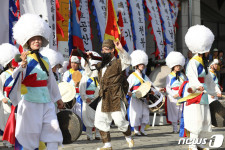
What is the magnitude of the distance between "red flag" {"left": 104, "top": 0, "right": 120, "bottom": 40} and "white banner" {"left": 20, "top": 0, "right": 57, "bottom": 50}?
1.95 meters

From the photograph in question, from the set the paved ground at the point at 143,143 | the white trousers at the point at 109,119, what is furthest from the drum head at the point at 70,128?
the white trousers at the point at 109,119

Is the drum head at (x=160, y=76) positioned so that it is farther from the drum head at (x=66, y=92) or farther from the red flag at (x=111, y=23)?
the drum head at (x=66, y=92)

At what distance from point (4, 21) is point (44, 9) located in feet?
3.34

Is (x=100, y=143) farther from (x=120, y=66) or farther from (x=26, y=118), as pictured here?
(x=26, y=118)

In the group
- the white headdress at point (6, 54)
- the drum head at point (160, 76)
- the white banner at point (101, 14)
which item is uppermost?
the white banner at point (101, 14)

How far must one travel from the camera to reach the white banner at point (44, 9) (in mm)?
10172

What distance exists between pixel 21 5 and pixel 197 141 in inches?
217

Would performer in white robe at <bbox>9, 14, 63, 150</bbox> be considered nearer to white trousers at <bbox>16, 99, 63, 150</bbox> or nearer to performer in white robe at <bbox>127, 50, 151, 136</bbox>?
white trousers at <bbox>16, 99, 63, 150</bbox>

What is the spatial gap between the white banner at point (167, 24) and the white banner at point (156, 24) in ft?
1.86

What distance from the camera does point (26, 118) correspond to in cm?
521

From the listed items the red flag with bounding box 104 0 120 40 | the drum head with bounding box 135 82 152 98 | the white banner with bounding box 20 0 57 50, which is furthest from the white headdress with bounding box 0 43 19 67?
the red flag with bounding box 104 0 120 40

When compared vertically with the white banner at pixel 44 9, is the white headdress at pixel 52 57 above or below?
below

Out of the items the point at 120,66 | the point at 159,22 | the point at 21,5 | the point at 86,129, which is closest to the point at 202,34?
the point at 120,66

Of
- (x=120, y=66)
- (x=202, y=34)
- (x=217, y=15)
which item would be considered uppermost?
(x=217, y=15)
